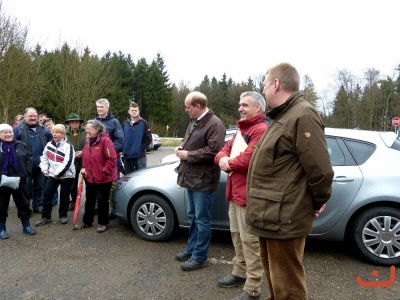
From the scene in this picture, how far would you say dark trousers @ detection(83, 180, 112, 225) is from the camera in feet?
17.4

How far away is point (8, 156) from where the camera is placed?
4984 millimetres

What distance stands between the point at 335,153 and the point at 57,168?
164 inches

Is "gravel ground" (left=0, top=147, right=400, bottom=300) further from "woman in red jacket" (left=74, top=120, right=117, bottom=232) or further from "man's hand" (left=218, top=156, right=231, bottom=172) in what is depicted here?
"man's hand" (left=218, top=156, right=231, bottom=172)

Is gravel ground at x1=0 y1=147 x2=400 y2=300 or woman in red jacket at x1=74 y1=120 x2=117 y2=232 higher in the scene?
woman in red jacket at x1=74 y1=120 x2=117 y2=232

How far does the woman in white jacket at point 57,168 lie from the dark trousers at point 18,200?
19.4 inches

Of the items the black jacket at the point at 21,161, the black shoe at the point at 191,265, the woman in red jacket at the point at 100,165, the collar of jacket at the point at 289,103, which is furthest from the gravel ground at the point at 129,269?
Result: the collar of jacket at the point at 289,103

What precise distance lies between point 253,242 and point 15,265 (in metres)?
2.84

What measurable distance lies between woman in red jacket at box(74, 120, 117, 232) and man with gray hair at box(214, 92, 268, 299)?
2313 millimetres

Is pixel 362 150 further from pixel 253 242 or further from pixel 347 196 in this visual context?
pixel 253 242

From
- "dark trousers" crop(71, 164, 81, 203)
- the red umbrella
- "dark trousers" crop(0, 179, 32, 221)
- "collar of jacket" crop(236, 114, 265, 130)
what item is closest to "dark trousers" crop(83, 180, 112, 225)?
the red umbrella

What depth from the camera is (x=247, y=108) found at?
10.8 feet

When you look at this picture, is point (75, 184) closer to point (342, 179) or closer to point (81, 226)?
point (81, 226)

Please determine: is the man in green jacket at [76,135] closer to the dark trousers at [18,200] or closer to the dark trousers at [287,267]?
the dark trousers at [18,200]

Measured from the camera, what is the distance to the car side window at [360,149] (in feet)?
13.6
